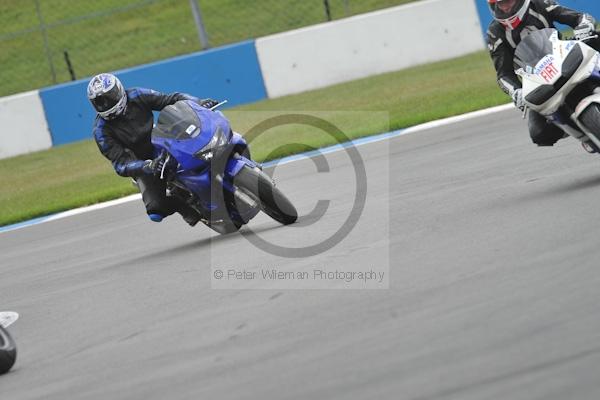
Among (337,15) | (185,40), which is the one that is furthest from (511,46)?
(185,40)

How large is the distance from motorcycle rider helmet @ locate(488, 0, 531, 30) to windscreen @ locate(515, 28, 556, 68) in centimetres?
57

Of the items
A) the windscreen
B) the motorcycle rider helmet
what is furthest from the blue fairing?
the windscreen

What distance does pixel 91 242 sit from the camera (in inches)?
483

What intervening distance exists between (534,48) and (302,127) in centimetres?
1097

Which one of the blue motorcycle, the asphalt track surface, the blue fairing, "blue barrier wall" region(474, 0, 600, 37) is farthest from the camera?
"blue barrier wall" region(474, 0, 600, 37)

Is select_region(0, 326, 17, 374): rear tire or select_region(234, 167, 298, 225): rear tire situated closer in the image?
select_region(0, 326, 17, 374): rear tire

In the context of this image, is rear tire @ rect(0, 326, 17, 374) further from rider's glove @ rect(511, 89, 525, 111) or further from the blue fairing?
rider's glove @ rect(511, 89, 525, 111)

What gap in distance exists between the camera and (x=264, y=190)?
977 centimetres

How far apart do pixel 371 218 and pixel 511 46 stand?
1.65m

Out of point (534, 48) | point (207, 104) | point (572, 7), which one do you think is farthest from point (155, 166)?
point (572, 7)

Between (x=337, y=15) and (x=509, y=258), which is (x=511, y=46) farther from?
(x=337, y=15)

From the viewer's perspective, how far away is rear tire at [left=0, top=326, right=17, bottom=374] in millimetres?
6794

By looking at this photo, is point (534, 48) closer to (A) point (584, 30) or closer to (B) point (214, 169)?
(A) point (584, 30)

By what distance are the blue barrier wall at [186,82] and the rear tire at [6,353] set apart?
14.3 meters
